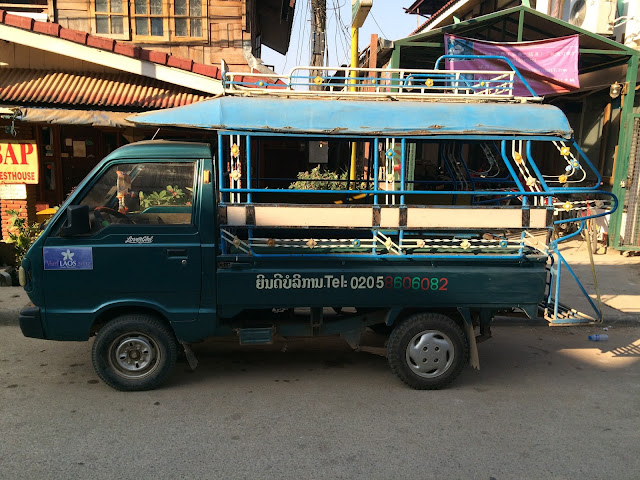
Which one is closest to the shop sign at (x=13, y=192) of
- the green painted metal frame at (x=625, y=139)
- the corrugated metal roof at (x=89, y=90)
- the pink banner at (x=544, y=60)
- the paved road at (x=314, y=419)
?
the corrugated metal roof at (x=89, y=90)

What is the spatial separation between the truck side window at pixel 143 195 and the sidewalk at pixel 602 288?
3.17 m

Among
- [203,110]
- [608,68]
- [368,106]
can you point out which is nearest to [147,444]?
[203,110]

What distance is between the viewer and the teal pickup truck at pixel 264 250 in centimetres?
413

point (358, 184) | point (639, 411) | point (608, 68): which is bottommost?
point (639, 411)

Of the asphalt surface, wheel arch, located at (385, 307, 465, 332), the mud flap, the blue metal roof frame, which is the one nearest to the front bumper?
the asphalt surface

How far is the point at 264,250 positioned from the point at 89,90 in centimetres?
550

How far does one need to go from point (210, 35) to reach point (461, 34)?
200 inches

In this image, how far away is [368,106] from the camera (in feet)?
14.3

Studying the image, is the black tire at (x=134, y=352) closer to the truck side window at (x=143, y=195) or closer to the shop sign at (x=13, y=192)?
the truck side window at (x=143, y=195)

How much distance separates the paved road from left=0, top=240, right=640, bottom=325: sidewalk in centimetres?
130

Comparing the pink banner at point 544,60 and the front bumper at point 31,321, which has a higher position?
the pink banner at point 544,60

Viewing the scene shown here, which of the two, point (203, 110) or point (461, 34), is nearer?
point (203, 110)

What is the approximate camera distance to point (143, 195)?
4.20 m

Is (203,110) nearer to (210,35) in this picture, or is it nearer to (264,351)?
(264,351)
